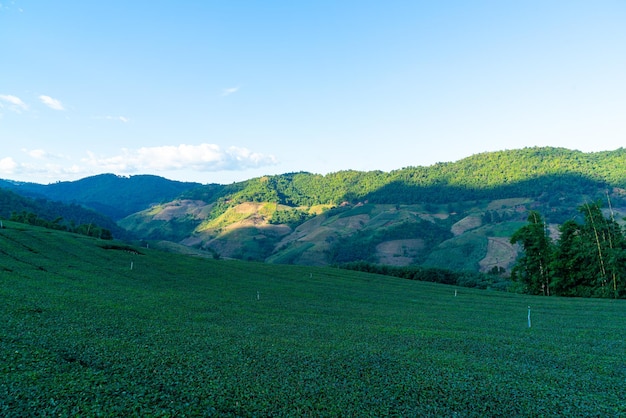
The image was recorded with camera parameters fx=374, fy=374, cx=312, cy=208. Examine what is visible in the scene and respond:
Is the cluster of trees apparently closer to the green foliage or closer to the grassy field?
the grassy field

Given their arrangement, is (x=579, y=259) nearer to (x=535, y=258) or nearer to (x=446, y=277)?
(x=535, y=258)

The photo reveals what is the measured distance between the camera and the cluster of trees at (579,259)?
5247 cm

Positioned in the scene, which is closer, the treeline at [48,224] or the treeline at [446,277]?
the treeline at [48,224]

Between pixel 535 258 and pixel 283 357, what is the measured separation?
60249 mm

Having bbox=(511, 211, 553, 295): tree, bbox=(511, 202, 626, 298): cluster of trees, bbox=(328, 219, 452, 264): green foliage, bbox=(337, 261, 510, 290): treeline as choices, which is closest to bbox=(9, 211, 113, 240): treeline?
bbox=(337, 261, 510, 290): treeline

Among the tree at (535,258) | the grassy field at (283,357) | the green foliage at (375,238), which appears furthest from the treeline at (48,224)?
the green foliage at (375,238)

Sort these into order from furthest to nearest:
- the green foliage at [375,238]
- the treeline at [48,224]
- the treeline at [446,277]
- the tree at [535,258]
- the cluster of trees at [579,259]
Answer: the green foliage at [375,238] → the treeline at [446,277] → the treeline at [48,224] → the tree at [535,258] → the cluster of trees at [579,259]

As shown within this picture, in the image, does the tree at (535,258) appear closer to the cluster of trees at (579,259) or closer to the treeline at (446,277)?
the cluster of trees at (579,259)

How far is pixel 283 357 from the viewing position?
623 inches

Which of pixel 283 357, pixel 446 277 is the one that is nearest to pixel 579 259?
pixel 446 277

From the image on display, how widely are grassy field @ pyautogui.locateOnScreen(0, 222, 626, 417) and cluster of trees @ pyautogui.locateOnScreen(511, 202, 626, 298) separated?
24.7 m

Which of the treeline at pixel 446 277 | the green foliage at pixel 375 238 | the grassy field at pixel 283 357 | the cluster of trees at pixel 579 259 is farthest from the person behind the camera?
the green foliage at pixel 375 238

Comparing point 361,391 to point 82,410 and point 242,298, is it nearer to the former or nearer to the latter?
point 82,410

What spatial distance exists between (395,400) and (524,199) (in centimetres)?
21738
